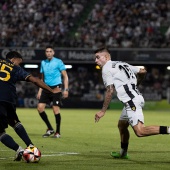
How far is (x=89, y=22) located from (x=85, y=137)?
24890 millimetres

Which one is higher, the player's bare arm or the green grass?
the player's bare arm

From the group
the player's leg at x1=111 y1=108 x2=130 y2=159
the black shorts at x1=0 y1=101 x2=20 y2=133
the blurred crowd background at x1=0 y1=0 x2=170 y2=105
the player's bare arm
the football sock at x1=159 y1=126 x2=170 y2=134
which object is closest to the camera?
the football sock at x1=159 y1=126 x2=170 y2=134

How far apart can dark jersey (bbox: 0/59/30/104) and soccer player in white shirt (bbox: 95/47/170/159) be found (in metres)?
1.47

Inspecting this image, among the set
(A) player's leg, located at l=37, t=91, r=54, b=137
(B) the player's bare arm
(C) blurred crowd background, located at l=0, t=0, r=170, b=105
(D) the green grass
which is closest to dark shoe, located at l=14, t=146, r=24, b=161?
(D) the green grass

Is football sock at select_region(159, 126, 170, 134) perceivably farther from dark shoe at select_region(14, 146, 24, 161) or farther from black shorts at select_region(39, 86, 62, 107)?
black shorts at select_region(39, 86, 62, 107)

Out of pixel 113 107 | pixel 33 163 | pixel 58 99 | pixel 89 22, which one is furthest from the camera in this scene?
pixel 89 22

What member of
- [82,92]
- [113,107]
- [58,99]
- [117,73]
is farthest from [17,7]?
[117,73]

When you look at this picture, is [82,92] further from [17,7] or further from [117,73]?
[117,73]

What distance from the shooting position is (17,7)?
41.2m

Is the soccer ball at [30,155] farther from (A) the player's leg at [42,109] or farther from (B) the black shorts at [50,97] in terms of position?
(A) the player's leg at [42,109]

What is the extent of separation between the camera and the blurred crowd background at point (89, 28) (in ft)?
124

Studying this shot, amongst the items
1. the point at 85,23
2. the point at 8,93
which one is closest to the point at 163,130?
the point at 8,93

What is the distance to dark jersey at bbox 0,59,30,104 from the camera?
369 inches

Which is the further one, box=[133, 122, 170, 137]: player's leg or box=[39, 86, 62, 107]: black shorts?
box=[39, 86, 62, 107]: black shorts
